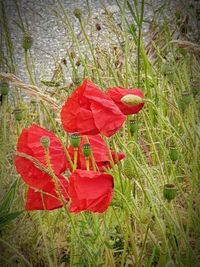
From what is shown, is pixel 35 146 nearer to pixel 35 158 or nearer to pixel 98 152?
pixel 35 158

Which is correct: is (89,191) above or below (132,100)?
below

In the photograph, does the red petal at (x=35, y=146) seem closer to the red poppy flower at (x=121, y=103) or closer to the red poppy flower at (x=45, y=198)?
the red poppy flower at (x=45, y=198)

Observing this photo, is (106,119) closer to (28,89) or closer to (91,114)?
(91,114)

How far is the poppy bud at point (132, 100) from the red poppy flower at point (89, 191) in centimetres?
13

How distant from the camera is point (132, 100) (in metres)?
1.24

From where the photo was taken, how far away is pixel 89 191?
120 cm

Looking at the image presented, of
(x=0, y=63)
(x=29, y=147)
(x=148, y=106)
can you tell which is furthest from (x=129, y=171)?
(x=0, y=63)

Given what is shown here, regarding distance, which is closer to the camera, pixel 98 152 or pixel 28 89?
pixel 28 89

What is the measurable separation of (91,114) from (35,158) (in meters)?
0.13

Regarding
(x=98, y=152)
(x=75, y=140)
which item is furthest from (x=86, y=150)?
(x=98, y=152)

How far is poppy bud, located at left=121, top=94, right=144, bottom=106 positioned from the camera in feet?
4.07

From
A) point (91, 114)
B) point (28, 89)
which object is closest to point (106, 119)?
point (91, 114)

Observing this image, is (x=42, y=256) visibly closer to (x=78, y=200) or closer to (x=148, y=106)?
(x=78, y=200)

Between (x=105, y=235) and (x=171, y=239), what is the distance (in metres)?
0.13
